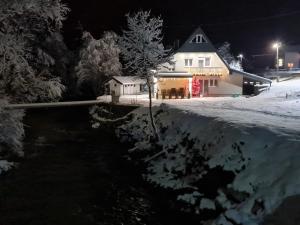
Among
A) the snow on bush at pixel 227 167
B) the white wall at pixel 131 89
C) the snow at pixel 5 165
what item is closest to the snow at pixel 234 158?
the snow on bush at pixel 227 167

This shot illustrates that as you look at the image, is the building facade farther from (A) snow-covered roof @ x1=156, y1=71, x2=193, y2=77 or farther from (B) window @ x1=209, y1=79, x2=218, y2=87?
(A) snow-covered roof @ x1=156, y1=71, x2=193, y2=77

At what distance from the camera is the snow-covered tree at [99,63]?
59.2 metres

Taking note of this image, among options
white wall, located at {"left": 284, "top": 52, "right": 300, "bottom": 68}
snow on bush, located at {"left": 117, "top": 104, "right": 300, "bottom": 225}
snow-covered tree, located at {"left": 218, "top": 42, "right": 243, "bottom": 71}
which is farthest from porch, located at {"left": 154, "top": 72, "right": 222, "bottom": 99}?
white wall, located at {"left": 284, "top": 52, "right": 300, "bottom": 68}

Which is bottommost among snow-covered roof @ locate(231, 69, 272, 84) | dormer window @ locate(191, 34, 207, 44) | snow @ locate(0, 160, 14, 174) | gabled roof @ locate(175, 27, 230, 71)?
snow @ locate(0, 160, 14, 174)

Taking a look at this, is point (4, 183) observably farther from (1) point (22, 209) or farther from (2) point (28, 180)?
(1) point (22, 209)

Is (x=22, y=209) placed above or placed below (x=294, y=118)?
below

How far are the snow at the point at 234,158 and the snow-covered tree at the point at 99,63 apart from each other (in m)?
29.8

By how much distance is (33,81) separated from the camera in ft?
54.9

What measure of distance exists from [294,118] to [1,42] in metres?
18.4

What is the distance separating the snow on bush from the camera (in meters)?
14.6

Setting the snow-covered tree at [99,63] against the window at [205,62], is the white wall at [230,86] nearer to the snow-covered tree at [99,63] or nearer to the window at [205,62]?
the window at [205,62]

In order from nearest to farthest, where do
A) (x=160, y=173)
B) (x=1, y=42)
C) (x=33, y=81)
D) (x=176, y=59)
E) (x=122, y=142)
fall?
(x=1, y=42), (x=33, y=81), (x=160, y=173), (x=122, y=142), (x=176, y=59)

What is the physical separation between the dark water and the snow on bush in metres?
1.44

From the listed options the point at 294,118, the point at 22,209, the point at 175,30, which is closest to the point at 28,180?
the point at 22,209
